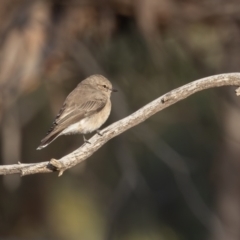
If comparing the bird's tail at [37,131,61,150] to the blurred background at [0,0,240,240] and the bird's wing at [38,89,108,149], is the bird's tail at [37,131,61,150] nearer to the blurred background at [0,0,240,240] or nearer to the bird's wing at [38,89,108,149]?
the bird's wing at [38,89,108,149]

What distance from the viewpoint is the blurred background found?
8422mm

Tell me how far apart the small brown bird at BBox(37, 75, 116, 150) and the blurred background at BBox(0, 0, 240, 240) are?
1587 millimetres

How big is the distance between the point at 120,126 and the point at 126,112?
12.5 ft

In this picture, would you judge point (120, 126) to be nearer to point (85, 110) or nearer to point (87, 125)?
point (87, 125)

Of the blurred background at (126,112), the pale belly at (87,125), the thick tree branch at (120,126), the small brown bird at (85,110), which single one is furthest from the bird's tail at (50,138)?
the blurred background at (126,112)

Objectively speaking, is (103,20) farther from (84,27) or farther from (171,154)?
(171,154)

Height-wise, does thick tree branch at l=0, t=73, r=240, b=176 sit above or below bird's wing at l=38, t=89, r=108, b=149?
below

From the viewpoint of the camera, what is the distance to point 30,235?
39.9ft

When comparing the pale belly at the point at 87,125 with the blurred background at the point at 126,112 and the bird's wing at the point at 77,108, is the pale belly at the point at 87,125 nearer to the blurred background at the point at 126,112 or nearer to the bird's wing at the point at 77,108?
the bird's wing at the point at 77,108

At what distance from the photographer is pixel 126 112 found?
329 inches

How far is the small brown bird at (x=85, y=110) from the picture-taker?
5710 mm

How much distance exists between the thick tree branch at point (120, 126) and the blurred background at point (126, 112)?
3415 millimetres

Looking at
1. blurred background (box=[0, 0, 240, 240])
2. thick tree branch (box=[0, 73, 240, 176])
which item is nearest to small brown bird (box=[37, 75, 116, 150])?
thick tree branch (box=[0, 73, 240, 176])

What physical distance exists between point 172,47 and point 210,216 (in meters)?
2.64
